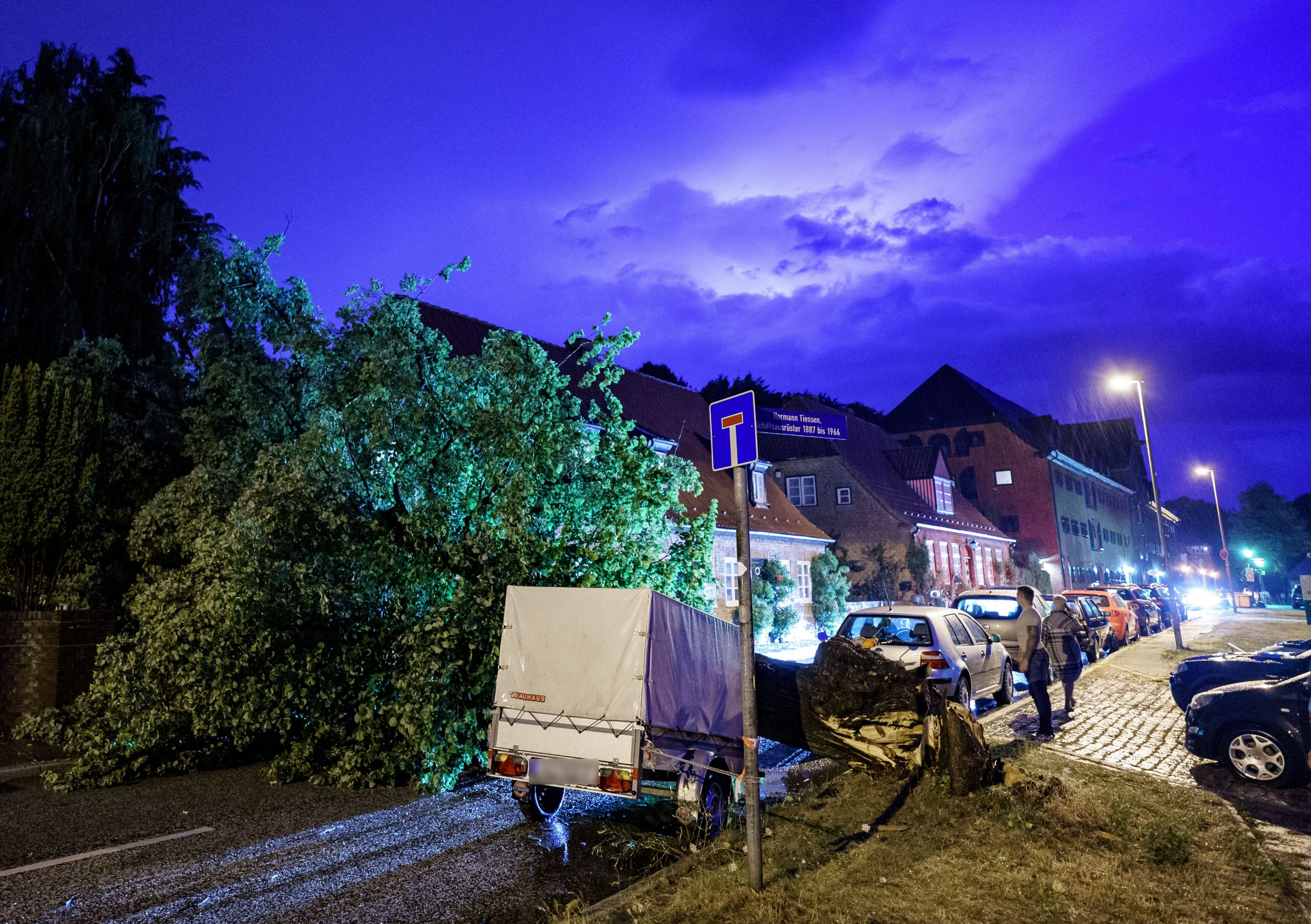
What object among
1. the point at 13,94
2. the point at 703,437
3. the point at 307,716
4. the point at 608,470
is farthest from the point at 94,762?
the point at 703,437

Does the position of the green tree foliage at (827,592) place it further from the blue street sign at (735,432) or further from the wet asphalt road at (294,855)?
the blue street sign at (735,432)

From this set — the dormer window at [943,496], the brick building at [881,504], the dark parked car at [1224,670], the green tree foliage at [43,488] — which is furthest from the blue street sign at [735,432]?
the dormer window at [943,496]

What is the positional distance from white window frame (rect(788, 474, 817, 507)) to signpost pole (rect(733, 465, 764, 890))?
3427 cm

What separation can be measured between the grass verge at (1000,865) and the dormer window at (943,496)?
37.2m

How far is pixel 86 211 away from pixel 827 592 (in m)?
24.6

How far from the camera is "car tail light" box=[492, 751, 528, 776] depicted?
7.19 metres

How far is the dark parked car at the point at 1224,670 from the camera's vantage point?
1098 centimetres

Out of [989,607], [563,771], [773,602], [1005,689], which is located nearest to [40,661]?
[563,771]

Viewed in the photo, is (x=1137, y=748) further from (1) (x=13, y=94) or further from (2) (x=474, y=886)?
Answer: (1) (x=13, y=94)

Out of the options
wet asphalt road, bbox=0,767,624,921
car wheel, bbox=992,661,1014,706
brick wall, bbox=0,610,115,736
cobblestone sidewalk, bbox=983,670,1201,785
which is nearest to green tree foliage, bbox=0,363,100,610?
brick wall, bbox=0,610,115,736

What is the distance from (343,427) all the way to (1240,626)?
118 ft

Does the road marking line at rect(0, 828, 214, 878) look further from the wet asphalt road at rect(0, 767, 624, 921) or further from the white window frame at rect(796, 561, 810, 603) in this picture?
the white window frame at rect(796, 561, 810, 603)

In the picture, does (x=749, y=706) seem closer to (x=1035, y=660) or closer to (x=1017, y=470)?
(x=1035, y=660)

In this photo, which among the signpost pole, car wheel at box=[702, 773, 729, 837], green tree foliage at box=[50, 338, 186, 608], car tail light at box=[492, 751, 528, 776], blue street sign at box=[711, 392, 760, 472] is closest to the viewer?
the signpost pole
